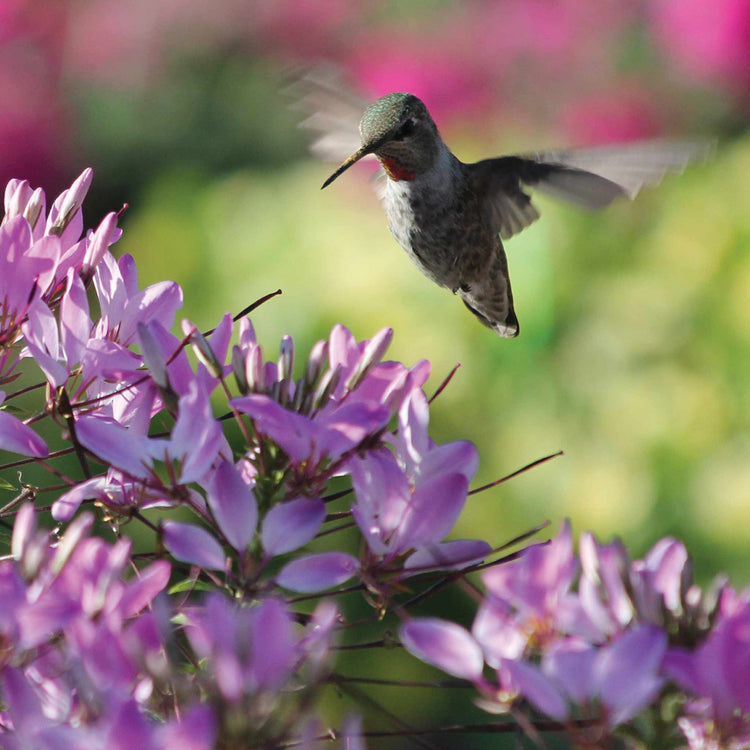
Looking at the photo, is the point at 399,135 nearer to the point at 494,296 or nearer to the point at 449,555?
the point at 494,296

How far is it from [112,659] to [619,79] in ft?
9.11

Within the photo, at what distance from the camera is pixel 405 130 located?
98cm

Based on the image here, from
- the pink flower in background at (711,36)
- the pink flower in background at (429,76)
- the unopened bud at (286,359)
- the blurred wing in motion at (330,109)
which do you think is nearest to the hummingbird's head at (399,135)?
the blurred wing in motion at (330,109)

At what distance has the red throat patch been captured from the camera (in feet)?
3.38

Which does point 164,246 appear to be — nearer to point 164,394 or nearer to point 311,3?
point 311,3

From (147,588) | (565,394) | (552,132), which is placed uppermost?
(147,588)

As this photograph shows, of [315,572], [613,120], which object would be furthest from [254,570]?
[613,120]

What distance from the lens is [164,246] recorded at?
2.71 meters

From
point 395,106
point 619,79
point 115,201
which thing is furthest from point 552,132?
point 395,106

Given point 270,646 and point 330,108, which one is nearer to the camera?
point 270,646

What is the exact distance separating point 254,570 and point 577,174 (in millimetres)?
561

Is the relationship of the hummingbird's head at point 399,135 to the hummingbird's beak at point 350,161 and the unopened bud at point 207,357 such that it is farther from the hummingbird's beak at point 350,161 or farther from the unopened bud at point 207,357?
the unopened bud at point 207,357

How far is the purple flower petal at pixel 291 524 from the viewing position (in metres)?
0.48

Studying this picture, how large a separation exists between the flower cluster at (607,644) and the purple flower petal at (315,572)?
0.19 ft
